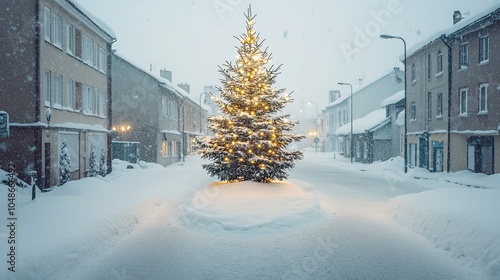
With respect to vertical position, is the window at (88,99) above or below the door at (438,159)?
above

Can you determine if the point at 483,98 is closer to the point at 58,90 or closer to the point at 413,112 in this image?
the point at 413,112

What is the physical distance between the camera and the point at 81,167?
842 inches

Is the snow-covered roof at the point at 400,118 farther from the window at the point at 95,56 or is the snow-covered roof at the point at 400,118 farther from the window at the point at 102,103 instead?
the window at the point at 95,56

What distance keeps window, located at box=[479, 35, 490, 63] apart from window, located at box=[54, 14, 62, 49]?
72.4 feet

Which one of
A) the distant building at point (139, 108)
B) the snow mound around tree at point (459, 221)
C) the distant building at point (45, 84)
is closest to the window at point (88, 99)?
the distant building at point (45, 84)

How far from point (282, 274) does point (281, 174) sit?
8.08 m

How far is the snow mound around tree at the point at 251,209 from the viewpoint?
9.42 meters

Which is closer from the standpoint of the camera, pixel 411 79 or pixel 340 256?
pixel 340 256

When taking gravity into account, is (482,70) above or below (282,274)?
above

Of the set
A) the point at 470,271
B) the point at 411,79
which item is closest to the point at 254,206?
the point at 470,271

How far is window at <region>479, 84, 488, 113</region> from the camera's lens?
69.2 ft

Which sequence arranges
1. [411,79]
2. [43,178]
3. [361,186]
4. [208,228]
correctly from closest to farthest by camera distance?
[208,228], [43,178], [361,186], [411,79]

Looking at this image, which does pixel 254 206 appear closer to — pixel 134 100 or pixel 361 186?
pixel 361 186

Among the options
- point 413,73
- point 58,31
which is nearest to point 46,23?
point 58,31
